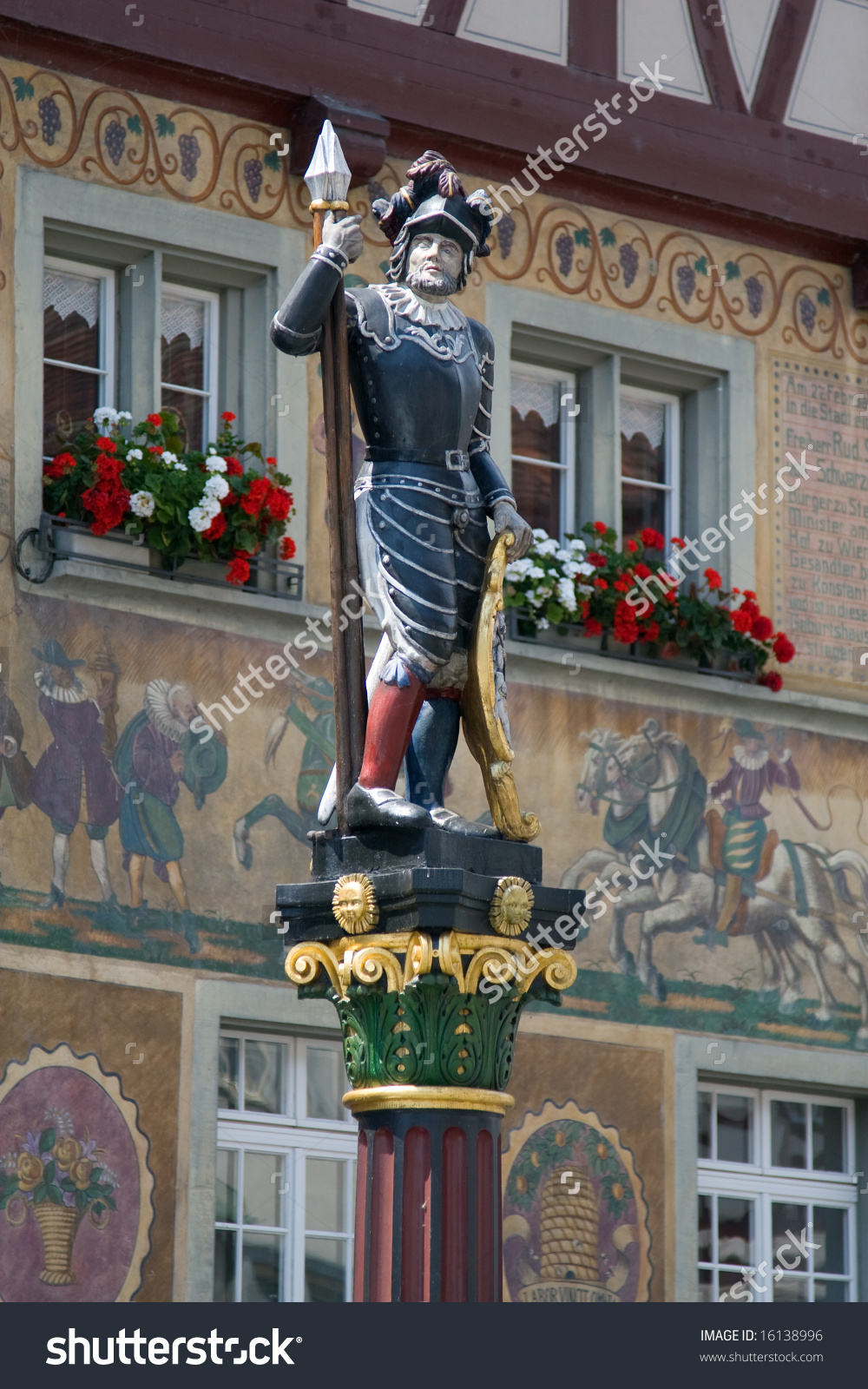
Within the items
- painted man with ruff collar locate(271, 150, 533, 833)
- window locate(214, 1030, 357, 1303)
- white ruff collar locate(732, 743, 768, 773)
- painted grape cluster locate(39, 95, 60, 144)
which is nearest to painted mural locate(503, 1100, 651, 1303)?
window locate(214, 1030, 357, 1303)

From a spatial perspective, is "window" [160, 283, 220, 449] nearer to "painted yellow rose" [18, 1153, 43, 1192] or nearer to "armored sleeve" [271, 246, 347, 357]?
"painted yellow rose" [18, 1153, 43, 1192]

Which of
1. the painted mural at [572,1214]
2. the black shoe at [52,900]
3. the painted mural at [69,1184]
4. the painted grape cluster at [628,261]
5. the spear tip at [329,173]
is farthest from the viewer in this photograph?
the painted grape cluster at [628,261]

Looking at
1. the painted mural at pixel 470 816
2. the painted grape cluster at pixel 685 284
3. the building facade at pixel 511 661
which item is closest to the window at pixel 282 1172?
the building facade at pixel 511 661

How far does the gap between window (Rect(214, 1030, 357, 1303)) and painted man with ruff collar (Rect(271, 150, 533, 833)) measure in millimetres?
4172

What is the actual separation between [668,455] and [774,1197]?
3.29 meters

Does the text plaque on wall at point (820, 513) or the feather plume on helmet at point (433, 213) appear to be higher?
the text plaque on wall at point (820, 513)

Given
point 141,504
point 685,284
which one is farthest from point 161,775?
point 685,284

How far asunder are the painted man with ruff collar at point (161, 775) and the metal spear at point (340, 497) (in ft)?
12.7

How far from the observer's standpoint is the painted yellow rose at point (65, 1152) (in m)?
Answer: 9.52

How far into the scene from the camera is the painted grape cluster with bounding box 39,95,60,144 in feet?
34.0

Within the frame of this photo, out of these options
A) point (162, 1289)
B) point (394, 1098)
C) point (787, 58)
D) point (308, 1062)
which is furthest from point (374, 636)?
point (394, 1098)

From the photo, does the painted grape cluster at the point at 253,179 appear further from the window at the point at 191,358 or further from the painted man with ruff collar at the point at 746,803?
the painted man with ruff collar at the point at 746,803

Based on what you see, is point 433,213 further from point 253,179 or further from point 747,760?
point 747,760

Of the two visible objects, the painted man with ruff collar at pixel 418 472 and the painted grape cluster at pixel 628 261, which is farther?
the painted grape cluster at pixel 628 261
